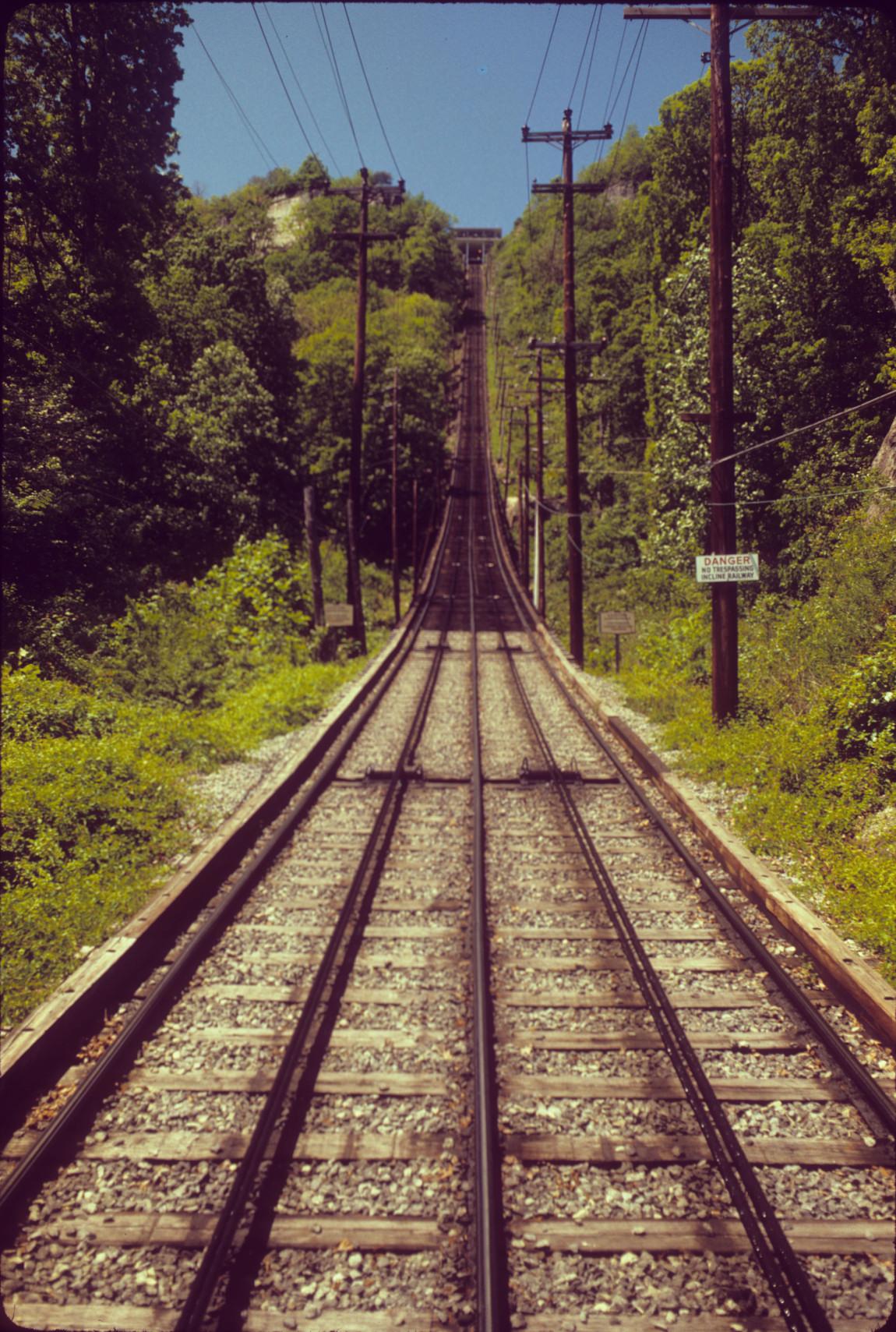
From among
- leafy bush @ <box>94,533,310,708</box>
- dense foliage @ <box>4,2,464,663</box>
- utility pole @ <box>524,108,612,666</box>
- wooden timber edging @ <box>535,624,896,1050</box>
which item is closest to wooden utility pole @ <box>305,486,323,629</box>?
leafy bush @ <box>94,533,310,708</box>

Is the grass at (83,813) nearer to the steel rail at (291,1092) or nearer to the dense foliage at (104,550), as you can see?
the dense foliage at (104,550)

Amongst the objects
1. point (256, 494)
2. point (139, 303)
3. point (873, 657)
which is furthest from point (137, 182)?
point (256, 494)

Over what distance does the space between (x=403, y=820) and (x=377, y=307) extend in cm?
8694

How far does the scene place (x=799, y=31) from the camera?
626 inches

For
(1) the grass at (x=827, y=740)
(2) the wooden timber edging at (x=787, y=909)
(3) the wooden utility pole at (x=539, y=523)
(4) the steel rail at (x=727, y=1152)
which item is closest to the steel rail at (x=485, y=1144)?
(4) the steel rail at (x=727, y=1152)

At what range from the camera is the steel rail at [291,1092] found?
9.92 feet

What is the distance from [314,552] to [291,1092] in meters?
19.0

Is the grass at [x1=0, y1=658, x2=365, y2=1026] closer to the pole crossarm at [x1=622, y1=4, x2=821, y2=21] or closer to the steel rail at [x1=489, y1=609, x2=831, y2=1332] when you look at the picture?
the steel rail at [x1=489, y1=609, x2=831, y2=1332]

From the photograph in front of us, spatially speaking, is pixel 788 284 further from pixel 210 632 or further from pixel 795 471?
pixel 210 632

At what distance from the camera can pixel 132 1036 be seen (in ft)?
15.0

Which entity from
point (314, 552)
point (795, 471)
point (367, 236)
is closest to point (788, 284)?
point (795, 471)

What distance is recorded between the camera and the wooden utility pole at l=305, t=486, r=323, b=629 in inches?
848

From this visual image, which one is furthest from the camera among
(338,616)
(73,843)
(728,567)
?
(338,616)

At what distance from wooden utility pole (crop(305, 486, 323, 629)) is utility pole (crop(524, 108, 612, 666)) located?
22.4 ft
